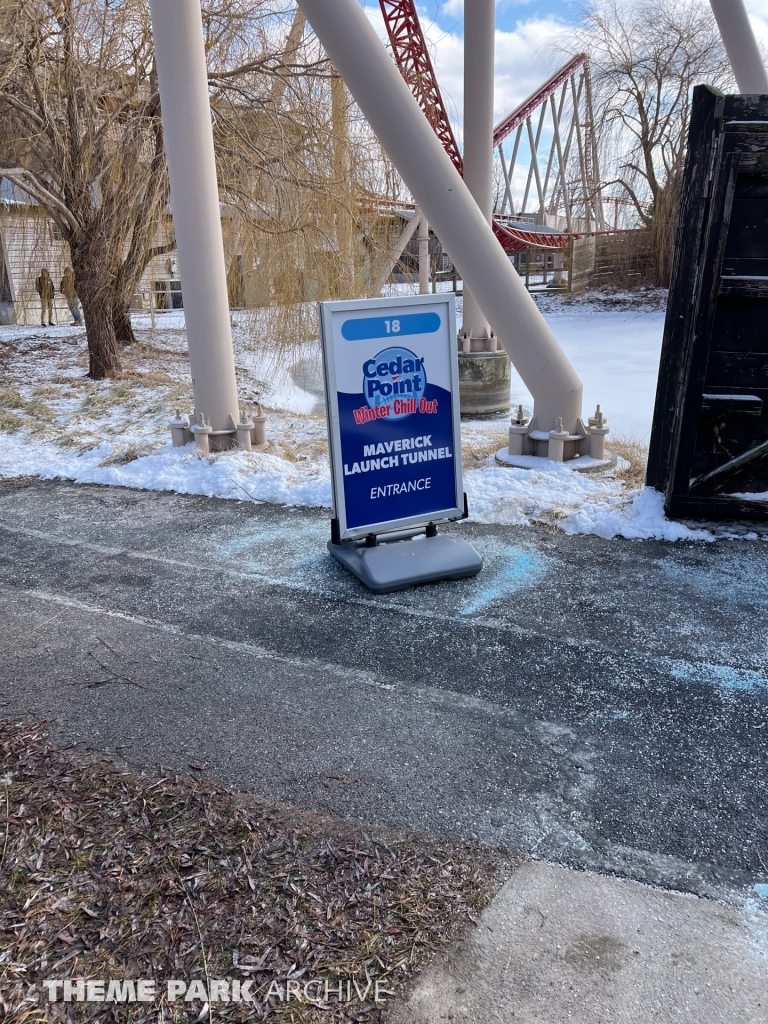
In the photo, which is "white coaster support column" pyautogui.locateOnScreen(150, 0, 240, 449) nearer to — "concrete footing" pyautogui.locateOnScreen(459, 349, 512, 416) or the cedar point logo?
the cedar point logo

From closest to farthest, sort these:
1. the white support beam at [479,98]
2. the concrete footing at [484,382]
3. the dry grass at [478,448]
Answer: the dry grass at [478,448]
the white support beam at [479,98]
the concrete footing at [484,382]

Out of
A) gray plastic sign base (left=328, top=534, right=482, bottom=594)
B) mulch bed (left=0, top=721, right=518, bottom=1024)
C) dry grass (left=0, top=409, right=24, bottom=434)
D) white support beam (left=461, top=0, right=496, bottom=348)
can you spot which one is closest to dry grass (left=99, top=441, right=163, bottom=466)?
dry grass (left=0, top=409, right=24, bottom=434)

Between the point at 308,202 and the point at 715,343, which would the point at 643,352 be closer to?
the point at 308,202

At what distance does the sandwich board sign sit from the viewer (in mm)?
4566

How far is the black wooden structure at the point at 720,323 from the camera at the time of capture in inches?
194

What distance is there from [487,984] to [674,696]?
71.4 inches

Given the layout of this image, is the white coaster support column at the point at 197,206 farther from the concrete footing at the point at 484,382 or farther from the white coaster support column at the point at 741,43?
the white coaster support column at the point at 741,43

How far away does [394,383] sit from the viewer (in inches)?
186

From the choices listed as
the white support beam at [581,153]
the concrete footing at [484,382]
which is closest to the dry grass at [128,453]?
the concrete footing at [484,382]

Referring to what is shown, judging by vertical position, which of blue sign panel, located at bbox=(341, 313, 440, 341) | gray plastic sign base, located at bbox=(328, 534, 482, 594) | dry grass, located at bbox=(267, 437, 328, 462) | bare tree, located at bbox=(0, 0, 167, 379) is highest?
bare tree, located at bbox=(0, 0, 167, 379)

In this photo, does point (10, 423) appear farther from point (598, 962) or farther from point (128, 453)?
point (598, 962)

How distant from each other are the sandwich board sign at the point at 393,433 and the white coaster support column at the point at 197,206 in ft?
10.6

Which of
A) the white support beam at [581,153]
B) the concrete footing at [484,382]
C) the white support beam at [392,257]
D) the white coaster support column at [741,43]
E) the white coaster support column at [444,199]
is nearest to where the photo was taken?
the white coaster support column at [444,199]

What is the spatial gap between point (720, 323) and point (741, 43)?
5399 millimetres
